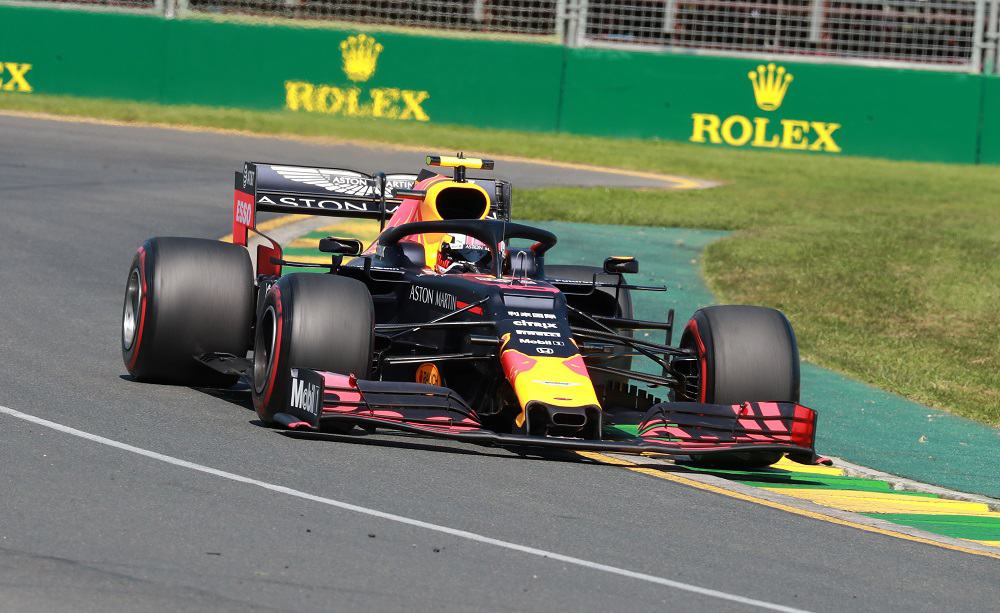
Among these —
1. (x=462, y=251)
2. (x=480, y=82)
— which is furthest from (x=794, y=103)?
(x=462, y=251)

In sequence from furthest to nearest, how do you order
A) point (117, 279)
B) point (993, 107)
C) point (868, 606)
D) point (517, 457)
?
point (993, 107) < point (117, 279) < point (517, 457) < point (868, 606)

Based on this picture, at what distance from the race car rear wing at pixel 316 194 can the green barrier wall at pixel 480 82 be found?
1775 cm

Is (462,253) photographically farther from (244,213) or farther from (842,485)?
(842,485)

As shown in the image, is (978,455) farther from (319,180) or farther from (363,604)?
(363,604)

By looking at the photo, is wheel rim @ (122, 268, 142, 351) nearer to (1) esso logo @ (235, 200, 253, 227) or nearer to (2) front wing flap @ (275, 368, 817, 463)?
(1) esso logo @ (235, 200, 253, 227)

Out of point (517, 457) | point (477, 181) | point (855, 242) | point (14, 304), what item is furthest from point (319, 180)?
point (855, 242)

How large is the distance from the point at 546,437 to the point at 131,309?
3344 mm

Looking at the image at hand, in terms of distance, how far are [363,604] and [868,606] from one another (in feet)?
6.58

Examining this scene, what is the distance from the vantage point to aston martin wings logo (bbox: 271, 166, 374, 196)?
37.7 feet

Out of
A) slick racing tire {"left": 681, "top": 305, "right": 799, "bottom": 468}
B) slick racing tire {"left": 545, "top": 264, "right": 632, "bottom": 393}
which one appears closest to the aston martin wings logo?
slick racing tire {"left": 545, "top": 264, "right": 632, "bottom": 393}

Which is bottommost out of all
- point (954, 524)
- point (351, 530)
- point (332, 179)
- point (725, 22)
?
point (954, 524)

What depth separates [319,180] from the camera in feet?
37.8

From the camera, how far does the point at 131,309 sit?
1031 centimetres

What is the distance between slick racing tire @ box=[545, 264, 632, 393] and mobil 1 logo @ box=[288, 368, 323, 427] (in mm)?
1979
